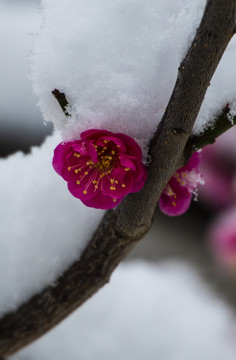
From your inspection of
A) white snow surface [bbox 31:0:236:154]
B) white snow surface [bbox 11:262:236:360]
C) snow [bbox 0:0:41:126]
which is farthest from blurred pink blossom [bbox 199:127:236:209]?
snow [bbox 0:0:41:126]

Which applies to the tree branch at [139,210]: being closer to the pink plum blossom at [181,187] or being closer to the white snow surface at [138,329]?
the pink plum blossom at [181,187]

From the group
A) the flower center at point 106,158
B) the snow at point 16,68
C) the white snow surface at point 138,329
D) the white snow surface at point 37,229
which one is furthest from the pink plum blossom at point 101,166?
the snow at point 16,68

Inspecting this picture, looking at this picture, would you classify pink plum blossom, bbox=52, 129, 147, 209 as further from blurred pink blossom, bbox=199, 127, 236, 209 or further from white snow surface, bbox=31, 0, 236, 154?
blurred pink blossom, bbox=199, 127, 236, 209

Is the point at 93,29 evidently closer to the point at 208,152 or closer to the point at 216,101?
the point at 216,101

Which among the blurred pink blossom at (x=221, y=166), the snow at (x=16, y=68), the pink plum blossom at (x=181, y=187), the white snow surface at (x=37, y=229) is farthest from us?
the snow at (x=16, y=68)

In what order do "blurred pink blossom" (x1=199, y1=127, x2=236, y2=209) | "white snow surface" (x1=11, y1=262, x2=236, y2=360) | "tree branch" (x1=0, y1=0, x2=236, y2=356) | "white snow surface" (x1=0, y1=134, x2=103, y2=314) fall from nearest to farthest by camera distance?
"tree branch" (x1=0, y1=0, x2=236, y2=356), "white snow surface" (x1=0, y1=134, x2=103, y2=314), "white snow surface" (x1=11, y1=262, x2=236, y2=360), "blurred pink blossom" (x1=199, y1=127, x2=236, y2=209)

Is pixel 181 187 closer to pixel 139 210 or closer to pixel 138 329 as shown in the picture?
pixel 139 210

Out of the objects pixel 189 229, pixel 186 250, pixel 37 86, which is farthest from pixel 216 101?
pixel 189 229
